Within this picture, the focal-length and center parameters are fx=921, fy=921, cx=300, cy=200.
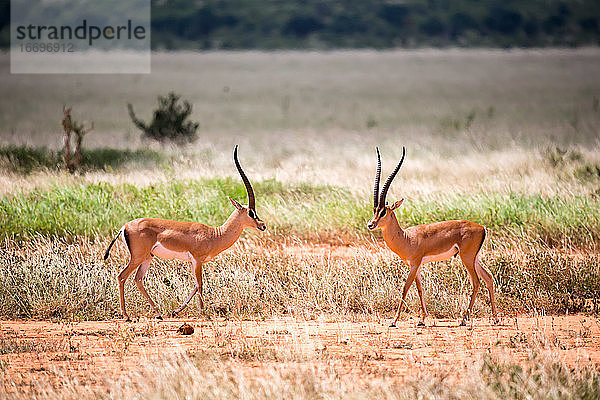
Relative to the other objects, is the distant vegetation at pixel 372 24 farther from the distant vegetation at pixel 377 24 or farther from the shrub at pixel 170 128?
the shrub at pixel 170 128

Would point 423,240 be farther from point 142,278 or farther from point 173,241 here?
point 142,278

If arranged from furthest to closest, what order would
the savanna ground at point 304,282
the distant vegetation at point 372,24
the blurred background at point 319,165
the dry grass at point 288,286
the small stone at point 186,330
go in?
the distant vegetation at point 372,24 < the blurred background at point 319,165 < the dry grass at point 288,286 < the small stone at point 186,330 < the savanna ground at point 304,282

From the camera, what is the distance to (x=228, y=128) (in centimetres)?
4194

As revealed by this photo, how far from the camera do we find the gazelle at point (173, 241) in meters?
9.12

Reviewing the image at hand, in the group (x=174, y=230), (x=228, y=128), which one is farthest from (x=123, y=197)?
(x=228, y=128)

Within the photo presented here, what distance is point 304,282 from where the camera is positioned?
34.2 feet

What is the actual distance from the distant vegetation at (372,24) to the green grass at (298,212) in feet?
212

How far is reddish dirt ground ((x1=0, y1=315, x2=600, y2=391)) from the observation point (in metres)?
7.50

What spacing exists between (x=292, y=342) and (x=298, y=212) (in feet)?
20.2

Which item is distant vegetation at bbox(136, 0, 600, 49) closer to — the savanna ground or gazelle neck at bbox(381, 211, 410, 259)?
the savanna ground

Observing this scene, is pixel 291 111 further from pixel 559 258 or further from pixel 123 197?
pixel 559 258

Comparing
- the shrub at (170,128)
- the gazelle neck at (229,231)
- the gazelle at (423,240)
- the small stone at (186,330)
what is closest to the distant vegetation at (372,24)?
the shrub at (170,128)

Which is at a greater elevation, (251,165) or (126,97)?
(126,97)

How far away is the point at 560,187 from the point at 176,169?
7.74m
